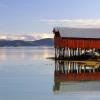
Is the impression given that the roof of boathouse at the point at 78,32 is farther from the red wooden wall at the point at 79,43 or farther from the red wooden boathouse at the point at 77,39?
the red wooden wall at the point at 79,43

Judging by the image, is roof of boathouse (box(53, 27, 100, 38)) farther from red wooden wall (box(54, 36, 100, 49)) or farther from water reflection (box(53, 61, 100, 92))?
water reflection (box(53, 61, 100, 92))

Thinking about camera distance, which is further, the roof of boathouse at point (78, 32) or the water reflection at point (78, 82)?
the roof of boathouse at point (78, 32)

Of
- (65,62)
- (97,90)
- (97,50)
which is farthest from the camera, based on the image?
(97,50)

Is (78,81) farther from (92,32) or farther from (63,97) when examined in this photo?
(92,32)

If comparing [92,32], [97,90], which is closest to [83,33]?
[92,32]

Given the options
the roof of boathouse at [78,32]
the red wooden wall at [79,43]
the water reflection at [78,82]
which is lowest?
the water reflection at [78,82]

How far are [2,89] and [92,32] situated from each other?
29.0m

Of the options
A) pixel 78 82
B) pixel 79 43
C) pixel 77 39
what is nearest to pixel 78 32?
pixel 77 39

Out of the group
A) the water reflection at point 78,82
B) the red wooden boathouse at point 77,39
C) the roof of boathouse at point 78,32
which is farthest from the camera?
the roof of boathouse at point 78,32

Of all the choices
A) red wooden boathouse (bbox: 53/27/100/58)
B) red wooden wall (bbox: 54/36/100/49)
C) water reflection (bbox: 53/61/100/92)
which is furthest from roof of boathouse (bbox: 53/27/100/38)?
water reflection (bbox: 53/61/100/92)

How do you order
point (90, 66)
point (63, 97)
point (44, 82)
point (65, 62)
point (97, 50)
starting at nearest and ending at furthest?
point (63, 97) → point (44, 82) → point (90, 66) → point (65, 62) → point (97, 50)

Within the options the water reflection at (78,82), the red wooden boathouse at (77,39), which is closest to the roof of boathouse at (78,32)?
the red wooden boathouse at (77,39)

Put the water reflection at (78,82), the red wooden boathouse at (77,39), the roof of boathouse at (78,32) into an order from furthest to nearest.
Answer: the roof of boathouse at (78,32)
the red wooden boathouse at (77,39)
the water reflection at (78,82)

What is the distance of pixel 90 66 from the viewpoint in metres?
47.0
